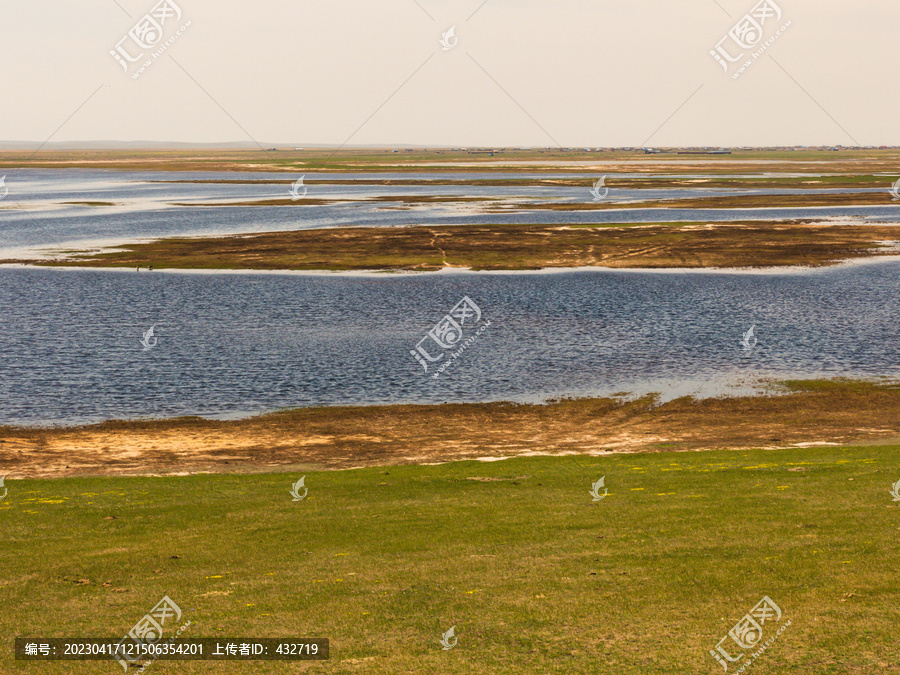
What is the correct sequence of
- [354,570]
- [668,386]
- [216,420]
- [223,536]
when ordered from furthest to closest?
[668,386], [216,420], [223,536], [354,570]

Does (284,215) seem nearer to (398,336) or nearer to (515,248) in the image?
(515,248)

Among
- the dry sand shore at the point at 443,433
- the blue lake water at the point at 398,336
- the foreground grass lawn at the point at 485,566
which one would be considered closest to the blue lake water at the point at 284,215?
the blue lake water at the point at 398,336

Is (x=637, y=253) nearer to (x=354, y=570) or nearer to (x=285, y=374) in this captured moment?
(x=285, y=374)

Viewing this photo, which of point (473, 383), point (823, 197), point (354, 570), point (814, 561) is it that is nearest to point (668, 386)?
point (473, 383)

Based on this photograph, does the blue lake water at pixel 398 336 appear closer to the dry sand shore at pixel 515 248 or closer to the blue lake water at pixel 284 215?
the dry sand shore at pixel 515 248

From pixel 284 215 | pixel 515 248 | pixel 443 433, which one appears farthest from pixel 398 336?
pixel 284 215
